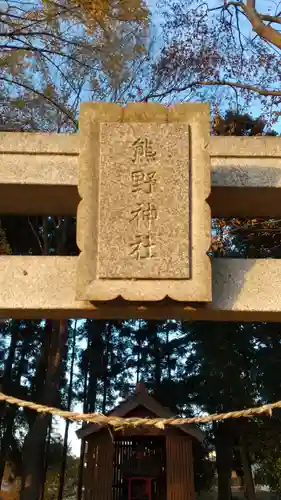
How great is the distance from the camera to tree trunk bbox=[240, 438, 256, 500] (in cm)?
1401

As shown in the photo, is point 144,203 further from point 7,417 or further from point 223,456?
point 7,417

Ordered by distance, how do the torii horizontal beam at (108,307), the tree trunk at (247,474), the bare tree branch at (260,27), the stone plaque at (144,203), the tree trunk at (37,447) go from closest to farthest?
the stone plaque at (144,203) → the torii horizontal beam at (108,307) → the bare tree branch at (260,27) → the tree trunk at (37,447) → the tree trunk at (247,474)

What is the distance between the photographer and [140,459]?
32.4ft

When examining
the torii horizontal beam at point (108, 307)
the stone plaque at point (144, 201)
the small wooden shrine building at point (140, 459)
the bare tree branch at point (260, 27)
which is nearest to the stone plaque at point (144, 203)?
the stone plaque at point (144, 201)

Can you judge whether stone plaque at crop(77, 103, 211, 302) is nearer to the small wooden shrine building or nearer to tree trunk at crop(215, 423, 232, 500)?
the small wooden shrine building

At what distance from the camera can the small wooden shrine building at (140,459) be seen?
880cm

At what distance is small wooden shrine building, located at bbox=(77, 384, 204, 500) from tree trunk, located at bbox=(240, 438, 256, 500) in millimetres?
4590

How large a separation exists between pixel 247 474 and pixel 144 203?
13472mm

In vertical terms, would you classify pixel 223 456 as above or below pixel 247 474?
above

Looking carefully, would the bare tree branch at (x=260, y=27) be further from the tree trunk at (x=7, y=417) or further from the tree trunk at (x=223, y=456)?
the tree trunk at (x=7, y=417)

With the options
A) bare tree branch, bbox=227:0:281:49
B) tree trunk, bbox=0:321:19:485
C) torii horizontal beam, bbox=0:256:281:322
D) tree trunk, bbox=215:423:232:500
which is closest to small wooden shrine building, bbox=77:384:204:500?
tree trunk, bbox=215:423:232:500

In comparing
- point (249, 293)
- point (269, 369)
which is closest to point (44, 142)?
point (249, 293)

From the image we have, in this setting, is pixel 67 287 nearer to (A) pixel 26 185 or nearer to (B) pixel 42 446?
(A) pixel 26 185

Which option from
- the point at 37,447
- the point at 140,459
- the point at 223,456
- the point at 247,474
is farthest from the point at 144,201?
the point at 247,474
